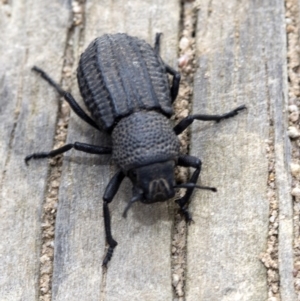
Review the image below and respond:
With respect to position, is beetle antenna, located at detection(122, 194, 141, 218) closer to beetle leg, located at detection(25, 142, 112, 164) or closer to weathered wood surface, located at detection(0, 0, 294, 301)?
weathered wood surface, located at detection(0, 0, 294, 301)

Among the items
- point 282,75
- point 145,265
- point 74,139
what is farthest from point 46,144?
point 282,75

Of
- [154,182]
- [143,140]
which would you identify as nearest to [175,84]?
[143,140]

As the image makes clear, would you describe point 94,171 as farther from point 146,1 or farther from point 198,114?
point 146,1

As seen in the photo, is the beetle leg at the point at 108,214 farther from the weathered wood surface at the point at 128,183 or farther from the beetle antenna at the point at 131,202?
the beetle antenna at the point at 131,202

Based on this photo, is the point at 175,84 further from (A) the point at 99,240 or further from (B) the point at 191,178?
(A) the point at 99,240

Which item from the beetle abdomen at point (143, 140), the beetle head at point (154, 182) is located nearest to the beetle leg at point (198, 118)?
the beetle abdomen at point (143, 140)

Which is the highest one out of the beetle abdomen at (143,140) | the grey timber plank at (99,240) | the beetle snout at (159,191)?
the beetle abdomen at (143,140)

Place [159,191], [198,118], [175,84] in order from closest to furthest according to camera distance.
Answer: [159,191] < [198,118] < [175,84]
